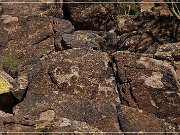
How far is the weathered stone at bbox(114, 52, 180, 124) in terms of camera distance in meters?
8.08

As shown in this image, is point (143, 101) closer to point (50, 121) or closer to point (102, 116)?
point (102, 116)

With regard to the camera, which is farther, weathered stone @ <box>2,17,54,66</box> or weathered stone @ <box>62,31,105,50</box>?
weathered stone @ <box>2,17,54,66</box>

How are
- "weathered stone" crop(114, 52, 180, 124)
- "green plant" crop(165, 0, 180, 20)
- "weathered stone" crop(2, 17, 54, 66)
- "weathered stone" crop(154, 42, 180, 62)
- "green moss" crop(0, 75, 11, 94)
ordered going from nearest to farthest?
"weathered stone" crop(114, 52, 180, 124) < "green moss" crop(0, 75, 11, 94) < "weathered stone" crop(154, 42, 180, 62) < "weathered stone" crop(2, 17, 54, 66) < "green plant" crop(165, 0, 180, 20)

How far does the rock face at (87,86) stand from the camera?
7507 mm

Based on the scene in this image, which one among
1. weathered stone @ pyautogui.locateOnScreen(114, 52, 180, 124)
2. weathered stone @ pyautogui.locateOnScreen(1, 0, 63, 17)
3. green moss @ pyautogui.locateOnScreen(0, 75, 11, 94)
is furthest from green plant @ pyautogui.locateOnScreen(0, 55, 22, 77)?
weathered stone @ pyautogui.locateOnScreen(114, 52, 180, 124)

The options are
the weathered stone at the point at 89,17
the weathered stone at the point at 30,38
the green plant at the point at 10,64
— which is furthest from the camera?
the weathered stone at the point at 89,17

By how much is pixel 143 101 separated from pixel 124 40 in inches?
177

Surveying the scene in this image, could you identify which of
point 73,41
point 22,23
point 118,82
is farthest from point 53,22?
point 118,82

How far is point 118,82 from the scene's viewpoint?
8.76 metres

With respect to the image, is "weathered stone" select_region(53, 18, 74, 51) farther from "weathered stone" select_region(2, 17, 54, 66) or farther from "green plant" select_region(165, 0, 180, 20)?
"green plant" select_region(165, 0, 180, 20)

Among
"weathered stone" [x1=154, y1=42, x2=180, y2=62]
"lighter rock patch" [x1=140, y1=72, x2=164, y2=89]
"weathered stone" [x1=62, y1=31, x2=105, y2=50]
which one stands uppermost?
"weathered stone" [x1=154, y1=42, x2=180, y2=62]

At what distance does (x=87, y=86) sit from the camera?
863 cm

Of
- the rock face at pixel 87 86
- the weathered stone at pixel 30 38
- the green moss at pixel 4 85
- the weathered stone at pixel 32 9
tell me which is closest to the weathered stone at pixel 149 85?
the rock face at pixel 87 86

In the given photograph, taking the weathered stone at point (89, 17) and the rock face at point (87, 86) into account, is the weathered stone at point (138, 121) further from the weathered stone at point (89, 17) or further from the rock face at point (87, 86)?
the weathered stone at point (89, 17)
